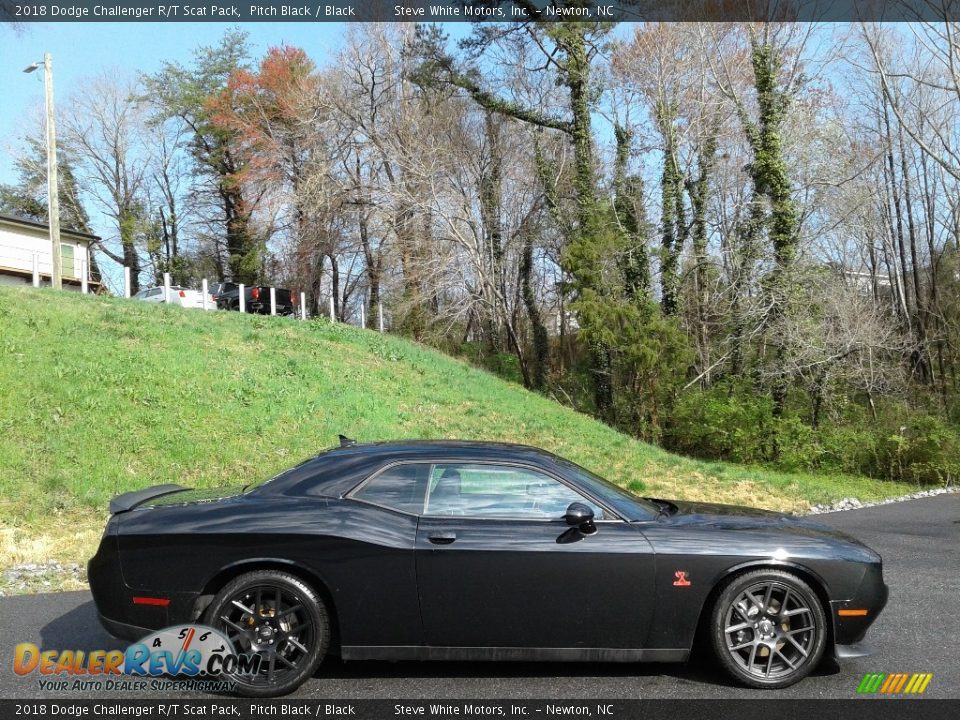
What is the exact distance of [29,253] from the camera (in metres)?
33.7

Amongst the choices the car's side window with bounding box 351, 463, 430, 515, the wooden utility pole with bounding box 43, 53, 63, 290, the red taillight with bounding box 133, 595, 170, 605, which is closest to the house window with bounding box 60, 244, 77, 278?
the wooden utility pole with bounding box 43, 53, 63, 290

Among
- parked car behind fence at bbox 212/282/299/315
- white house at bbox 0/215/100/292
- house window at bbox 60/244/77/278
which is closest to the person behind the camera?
parked car behind fence at bbox 212/282/299/315

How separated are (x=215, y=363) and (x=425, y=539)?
40.0 feet

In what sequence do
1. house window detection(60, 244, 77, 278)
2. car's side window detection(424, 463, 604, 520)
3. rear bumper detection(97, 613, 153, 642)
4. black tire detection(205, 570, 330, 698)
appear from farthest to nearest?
1. house window detection(60, 244, 77, 278)
2. car's side window detection(424, 463, 604, 520)
3. rear bumper detection(97, 613, 153, 642)
4. black tire detection(205, 570, 330, 698)

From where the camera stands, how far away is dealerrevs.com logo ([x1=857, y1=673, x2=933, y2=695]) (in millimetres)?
4363

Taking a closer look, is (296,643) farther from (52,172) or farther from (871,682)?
(52,172)

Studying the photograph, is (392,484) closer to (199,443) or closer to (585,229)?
(199,443)

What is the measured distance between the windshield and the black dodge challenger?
170mm

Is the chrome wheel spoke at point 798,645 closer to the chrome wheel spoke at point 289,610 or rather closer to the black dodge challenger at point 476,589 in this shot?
the black dodge challenger at point 476,589

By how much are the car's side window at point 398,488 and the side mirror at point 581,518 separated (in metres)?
0.88

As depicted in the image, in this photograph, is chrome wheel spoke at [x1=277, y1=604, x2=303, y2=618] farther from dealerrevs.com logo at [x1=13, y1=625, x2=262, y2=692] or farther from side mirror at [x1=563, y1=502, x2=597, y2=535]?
side mirror at [x1=563, y1=502, x2=597, y2=535]

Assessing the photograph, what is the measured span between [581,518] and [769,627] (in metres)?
1.24

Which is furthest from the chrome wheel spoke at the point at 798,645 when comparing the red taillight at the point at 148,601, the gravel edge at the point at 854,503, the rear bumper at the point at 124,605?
the gravel edge at the point at 854,503

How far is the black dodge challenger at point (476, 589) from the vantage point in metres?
4.40
